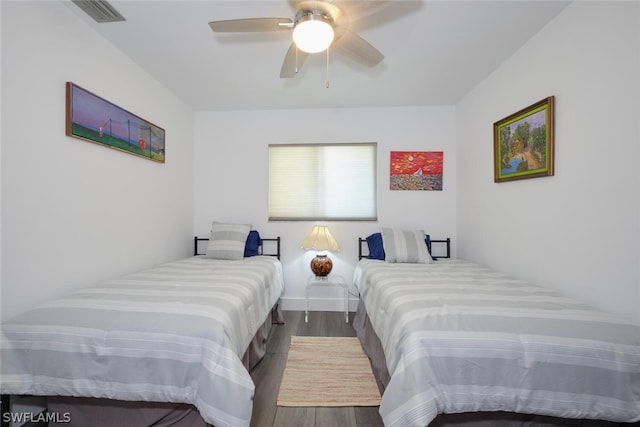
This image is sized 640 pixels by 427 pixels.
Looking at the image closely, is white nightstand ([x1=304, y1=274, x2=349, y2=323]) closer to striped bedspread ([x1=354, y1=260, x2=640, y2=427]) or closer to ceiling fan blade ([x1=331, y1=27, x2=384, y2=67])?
striped bedspread ([x1=354, y1=260, x2=640, y2=427])

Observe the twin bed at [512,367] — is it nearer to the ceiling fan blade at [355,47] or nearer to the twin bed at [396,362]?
the twin bed at [396,362]

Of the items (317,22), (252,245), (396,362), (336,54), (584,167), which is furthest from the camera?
(252,245)

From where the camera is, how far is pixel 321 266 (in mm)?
2986

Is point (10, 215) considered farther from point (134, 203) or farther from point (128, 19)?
point (128, 19)

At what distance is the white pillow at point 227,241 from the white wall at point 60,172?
1.93 feet

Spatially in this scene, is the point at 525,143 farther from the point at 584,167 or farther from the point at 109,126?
the point at 109,126

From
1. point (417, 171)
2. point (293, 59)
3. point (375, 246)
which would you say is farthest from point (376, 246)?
point (293, 59)

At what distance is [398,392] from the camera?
3.81 ft

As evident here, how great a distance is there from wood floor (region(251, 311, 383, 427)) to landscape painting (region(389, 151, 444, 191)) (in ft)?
5.94

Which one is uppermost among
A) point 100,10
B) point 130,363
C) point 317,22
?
point 100,10

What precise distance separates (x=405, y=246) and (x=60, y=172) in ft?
9.17

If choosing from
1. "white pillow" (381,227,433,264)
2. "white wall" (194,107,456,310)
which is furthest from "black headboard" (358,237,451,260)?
"white pillow" (381,227,433,264)

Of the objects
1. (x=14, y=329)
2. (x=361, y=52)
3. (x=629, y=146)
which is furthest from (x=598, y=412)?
(x=14, y=329)

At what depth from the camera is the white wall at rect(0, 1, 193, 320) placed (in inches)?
56.4
